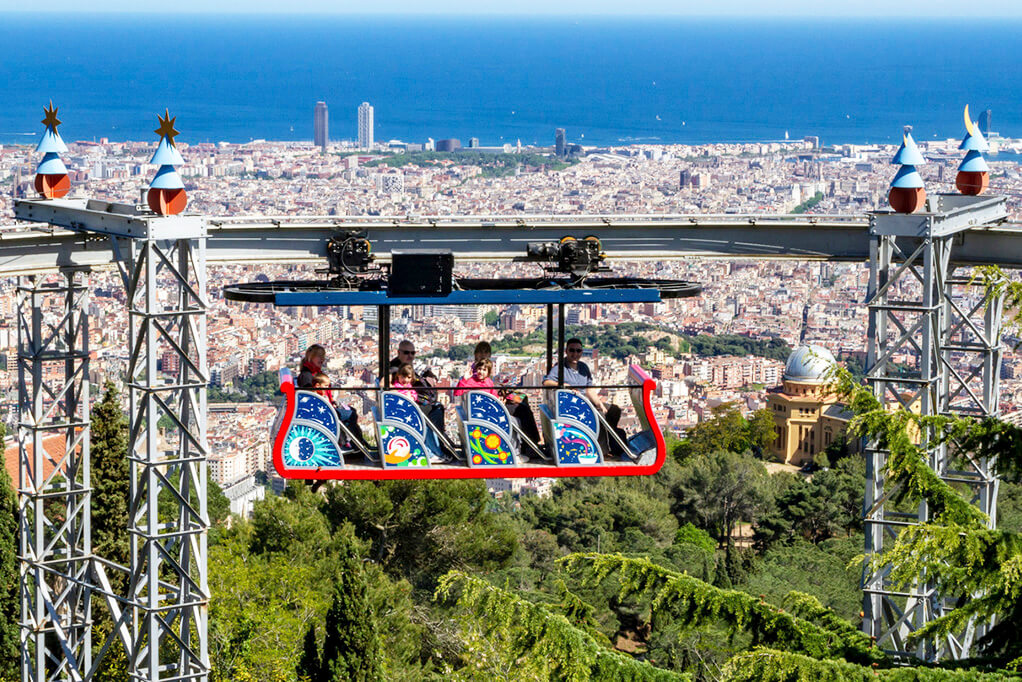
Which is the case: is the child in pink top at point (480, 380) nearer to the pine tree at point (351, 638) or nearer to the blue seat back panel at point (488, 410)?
the blue seat back panel at point (488, 410)

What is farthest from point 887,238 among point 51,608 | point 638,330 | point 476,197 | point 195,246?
point 476,197

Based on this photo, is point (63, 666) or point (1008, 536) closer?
point (1008, 536)

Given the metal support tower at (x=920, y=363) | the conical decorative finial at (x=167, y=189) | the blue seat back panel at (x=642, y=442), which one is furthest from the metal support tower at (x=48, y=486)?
the metal support tower at (x=920, y=363)

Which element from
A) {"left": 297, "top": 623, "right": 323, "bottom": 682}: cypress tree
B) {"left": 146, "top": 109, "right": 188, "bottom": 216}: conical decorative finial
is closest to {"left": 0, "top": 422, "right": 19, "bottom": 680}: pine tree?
{"left": 297, "top": 623, "right": 323, "bottom": 682}: cypress tree

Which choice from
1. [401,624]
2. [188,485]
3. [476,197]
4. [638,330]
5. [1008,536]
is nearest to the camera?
[1008,536]

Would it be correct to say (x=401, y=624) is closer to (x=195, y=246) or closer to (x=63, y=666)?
(x=63, y=666)

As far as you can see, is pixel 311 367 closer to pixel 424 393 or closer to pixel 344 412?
pixel 344 412
